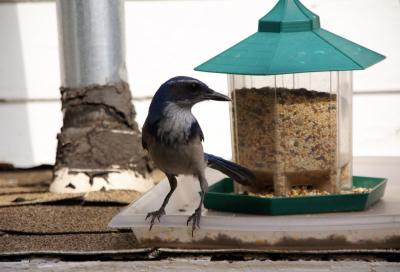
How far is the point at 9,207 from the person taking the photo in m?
4.89

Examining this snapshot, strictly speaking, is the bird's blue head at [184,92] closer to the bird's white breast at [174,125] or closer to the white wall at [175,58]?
the bird's white breast at [174,125]

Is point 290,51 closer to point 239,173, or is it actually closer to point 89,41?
point 239,173

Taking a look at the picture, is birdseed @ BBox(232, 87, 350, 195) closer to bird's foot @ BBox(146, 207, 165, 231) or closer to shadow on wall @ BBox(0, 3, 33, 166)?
bird's foot @ BBox(146, 207, 165, 231)

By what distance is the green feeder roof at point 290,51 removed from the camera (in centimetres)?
365

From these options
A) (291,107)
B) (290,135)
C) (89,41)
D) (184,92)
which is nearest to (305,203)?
(290,135)

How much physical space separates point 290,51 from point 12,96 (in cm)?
283

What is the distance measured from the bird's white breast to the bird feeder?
0.22m

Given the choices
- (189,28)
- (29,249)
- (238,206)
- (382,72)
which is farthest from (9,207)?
(382,72)

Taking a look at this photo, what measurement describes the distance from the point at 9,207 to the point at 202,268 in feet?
5.11

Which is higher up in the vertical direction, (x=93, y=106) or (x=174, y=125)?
(x=174, y=125)

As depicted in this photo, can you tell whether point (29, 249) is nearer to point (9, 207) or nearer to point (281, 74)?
point (9, 207)

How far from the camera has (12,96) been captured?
6121 mm

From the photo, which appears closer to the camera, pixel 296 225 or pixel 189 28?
pixel 296 225

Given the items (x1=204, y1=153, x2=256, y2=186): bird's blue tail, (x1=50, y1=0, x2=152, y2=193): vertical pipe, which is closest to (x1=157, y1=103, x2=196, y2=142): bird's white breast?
(x1=204, y1=153, x2=256, y2=186): bird's blue tail
